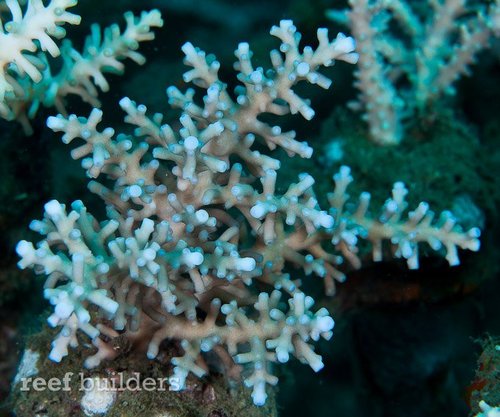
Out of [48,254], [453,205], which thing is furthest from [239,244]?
[453,205]

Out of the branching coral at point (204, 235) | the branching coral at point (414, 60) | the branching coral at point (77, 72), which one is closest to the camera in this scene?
the branching coral at point (204, 235)

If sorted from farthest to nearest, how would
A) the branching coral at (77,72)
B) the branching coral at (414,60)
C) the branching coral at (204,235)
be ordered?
the branching coral at (414,60), the branching coral at (77,72), the branching coral at (204,235)

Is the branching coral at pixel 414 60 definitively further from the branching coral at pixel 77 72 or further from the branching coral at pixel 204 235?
the branching coral at pixel 77 72

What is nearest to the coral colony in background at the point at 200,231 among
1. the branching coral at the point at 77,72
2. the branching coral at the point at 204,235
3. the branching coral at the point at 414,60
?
the branching coral at the point at 204,235

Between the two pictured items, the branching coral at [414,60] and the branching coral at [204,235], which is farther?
the branching coral at [414,60]

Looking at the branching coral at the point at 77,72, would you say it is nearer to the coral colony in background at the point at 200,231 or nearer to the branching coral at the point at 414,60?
the coral colony in background at the point at 200,231

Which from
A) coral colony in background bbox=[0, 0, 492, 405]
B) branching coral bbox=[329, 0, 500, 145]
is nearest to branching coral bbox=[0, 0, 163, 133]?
coral colony in background bbox=[0, 0, 492, 405]

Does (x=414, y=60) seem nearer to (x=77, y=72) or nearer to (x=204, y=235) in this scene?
(x=77, y=72)

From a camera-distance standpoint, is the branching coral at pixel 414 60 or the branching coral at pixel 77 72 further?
the branching coral at pixel 414 60
